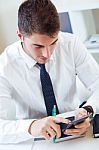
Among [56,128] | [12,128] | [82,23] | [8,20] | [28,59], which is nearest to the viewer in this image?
[56,128]

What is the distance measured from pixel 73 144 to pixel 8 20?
1612 mm

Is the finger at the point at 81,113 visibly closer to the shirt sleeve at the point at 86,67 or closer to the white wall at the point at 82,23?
the shirt sleeve at the point at 86,67

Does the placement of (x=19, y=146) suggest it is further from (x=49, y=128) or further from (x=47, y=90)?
(x=47, y=90)

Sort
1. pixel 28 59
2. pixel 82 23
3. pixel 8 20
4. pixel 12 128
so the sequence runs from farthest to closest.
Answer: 1. pixel 8 20
2. pixel 82 23
3. pixel 28 59
4. pixel 12 128

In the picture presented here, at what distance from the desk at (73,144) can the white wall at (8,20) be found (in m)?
1.49

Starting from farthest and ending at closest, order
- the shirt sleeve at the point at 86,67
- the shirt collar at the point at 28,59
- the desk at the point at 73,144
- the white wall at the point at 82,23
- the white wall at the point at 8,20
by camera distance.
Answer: the white wall at the point at 8,20
the white wall at the point at 82,23
the shirt sleeve at the point at 86,67
the shirt collar at the point at 28,59
the desk at the point at 73,144

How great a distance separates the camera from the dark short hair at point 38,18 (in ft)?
3.58

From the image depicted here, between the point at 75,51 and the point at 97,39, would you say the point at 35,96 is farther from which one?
the point at 97,39

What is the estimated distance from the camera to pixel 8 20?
2.42m

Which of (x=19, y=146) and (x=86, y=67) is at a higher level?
(x=86, y=67)

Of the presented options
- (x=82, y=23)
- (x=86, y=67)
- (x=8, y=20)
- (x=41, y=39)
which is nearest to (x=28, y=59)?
(x=41, y=39)

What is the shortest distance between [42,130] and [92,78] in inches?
18.3

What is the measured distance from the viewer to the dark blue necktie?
1.30m

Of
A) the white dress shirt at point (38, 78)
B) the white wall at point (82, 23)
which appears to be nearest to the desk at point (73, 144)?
the white dress shirt at point (38, 78)
